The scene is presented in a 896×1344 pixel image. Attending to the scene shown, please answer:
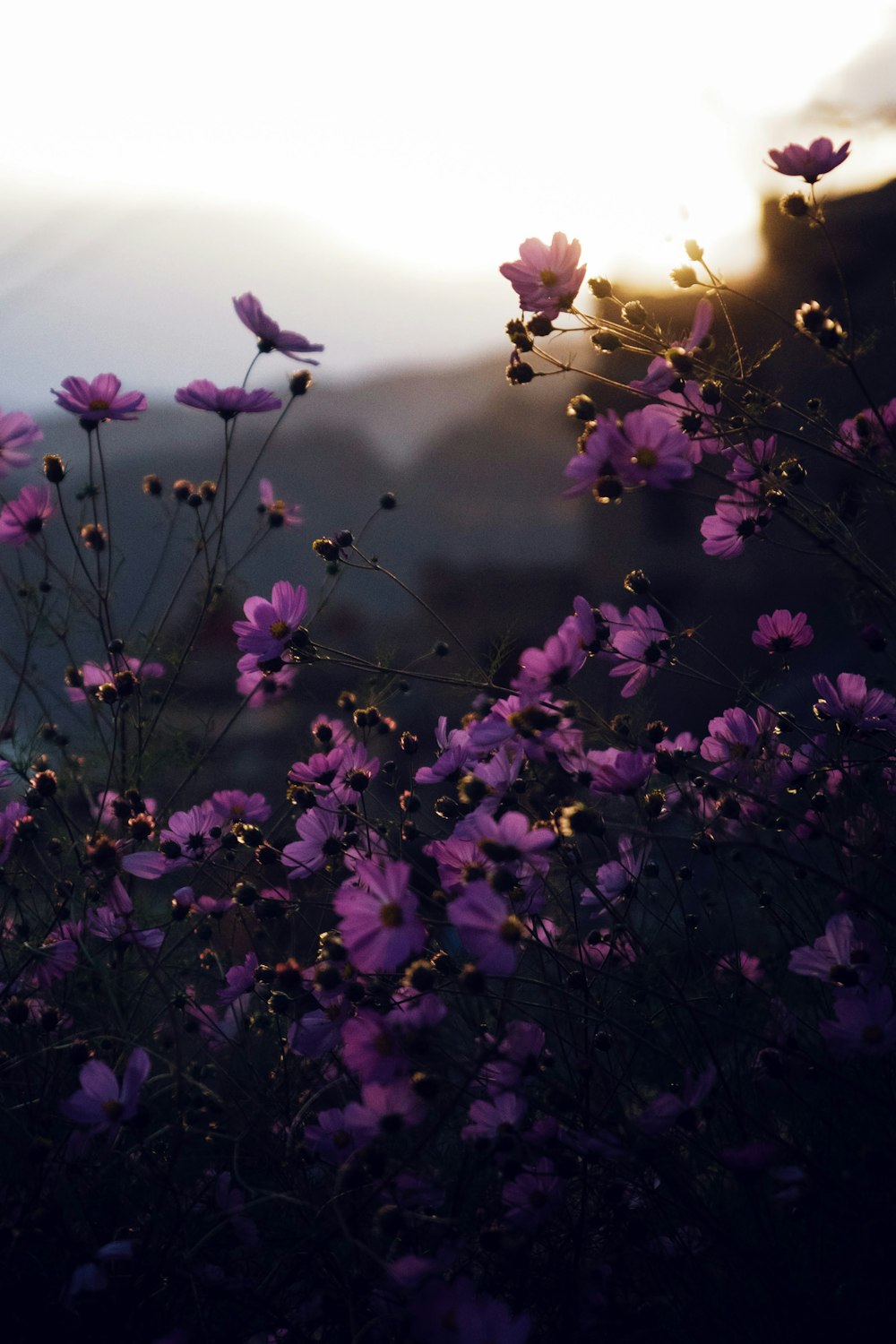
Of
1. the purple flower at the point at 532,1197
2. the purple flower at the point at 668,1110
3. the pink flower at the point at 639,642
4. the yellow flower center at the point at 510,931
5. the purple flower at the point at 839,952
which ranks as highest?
the pink flower at the point at 639,642

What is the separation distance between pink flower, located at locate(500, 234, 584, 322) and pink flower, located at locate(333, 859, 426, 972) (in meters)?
0.61

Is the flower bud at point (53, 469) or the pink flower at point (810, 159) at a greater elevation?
the pink flower at point (810, 159)

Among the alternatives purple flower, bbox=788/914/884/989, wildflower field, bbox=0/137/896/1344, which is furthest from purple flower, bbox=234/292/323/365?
purple flower, bbox=788/914/884/989

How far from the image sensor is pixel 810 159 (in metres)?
0.94

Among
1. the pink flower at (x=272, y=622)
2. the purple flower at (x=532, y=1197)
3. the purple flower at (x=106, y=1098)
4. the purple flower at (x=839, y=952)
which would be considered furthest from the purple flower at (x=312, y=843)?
the purple flower at (x=839, y=952)

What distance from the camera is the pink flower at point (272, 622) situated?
3.79 feet

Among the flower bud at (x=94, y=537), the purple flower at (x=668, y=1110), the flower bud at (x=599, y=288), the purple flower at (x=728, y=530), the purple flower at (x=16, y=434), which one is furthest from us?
the flower bud at (x=94, y=537)

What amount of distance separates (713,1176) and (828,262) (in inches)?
118

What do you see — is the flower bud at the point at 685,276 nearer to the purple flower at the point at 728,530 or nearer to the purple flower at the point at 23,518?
the purple flower at the point at 728,530

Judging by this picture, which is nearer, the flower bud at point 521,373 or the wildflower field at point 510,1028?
the wildflower field at point 510,1028

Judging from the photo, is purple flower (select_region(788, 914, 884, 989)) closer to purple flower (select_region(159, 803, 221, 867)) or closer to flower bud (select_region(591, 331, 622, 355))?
flower bud (select_region(591, 331, 622, 355))

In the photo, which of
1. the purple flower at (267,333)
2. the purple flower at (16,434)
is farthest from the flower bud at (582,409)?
the purple flower at (16,434)

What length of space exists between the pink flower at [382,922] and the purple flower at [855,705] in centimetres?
59

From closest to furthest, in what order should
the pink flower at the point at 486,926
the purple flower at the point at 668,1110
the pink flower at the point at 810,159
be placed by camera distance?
the pink flower at the point at 486,926 < the purple flower at the point at 668,1110 < the pink flower at the point at 810,159
